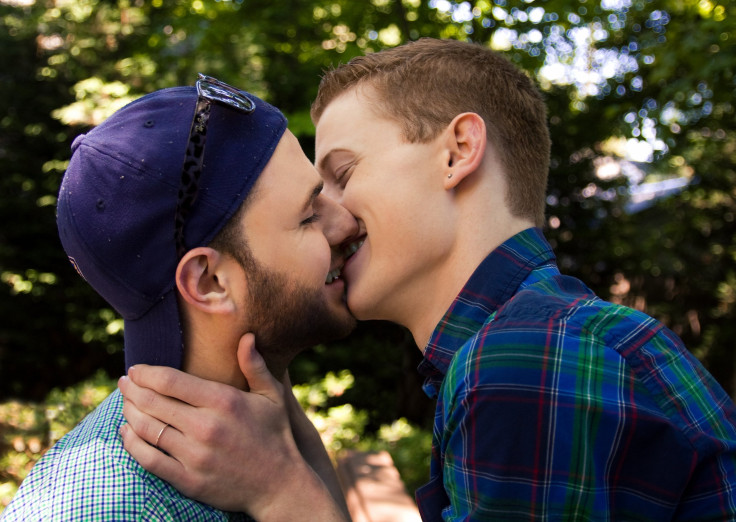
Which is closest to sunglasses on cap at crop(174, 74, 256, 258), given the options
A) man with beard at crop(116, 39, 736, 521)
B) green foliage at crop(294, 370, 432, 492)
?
man with beard at crop(116, 39, 736, 521)

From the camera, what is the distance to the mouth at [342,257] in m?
2.35

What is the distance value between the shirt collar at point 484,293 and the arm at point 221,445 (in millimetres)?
499

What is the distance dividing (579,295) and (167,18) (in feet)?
25.7

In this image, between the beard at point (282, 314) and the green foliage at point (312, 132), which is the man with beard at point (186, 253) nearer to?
the beard at point (282, 314)

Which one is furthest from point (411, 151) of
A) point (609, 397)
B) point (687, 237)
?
point (687, 237)

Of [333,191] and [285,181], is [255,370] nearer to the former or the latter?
[285,181]

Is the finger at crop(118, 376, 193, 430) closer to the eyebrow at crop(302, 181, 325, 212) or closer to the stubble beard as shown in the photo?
the stubble beard

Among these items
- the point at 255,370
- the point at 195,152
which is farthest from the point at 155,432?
the point at 195,152

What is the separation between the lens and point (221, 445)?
71.5 inches

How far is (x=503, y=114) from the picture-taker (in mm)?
2406

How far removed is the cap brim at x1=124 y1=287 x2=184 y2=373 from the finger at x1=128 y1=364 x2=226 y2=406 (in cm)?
5

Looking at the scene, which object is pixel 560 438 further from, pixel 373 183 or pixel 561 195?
pixel 561 195

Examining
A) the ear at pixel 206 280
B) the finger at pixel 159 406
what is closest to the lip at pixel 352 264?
the ear at pixel 206 280

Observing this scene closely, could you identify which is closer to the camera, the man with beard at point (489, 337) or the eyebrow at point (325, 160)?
the man with beard at point (489, 337)
